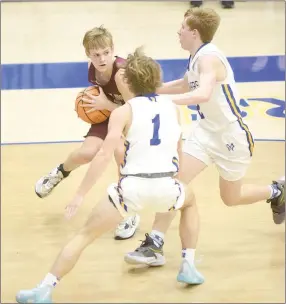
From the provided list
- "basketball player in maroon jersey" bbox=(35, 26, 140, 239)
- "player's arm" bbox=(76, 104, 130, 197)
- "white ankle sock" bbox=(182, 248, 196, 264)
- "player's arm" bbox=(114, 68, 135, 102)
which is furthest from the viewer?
"basketball player in maroon jersey" bbox=(35, 26, 140, 239)

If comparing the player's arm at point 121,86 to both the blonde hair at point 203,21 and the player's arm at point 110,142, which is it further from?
the player's arm at point 110,142

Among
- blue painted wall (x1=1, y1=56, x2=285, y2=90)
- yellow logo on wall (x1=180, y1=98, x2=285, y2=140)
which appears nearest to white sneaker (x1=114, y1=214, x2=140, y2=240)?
yellow logo on wall (x1=180, y1=98, x2=285, y2=140)

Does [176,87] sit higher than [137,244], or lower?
higher

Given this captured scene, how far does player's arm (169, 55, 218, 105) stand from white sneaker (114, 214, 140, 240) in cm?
108

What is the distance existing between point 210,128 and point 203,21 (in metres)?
0.59

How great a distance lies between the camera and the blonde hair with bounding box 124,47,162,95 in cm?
333

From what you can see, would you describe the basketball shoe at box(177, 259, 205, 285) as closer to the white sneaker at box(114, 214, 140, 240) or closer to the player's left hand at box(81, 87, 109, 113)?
the white sneaker at box(114, 214, 140, 240)

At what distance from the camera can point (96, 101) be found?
13.9ft

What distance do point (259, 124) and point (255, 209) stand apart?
170cm

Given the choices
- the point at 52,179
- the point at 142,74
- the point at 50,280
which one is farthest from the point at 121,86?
the point at 50,280

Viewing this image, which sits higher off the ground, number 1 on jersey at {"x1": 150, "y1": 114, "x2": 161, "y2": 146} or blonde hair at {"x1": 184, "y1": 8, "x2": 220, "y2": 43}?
blonde hair at {"x1": 184, "y1": 8, "x2": 220, "y2": 43}

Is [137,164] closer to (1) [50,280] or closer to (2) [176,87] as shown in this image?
(1) [50,280]

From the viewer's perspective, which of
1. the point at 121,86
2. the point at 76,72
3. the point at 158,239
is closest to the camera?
the point at 158,239

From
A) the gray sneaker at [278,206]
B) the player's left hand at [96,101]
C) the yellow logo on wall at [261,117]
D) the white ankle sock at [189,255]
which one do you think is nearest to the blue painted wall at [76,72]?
the yellow logo on wall at [261,117]
